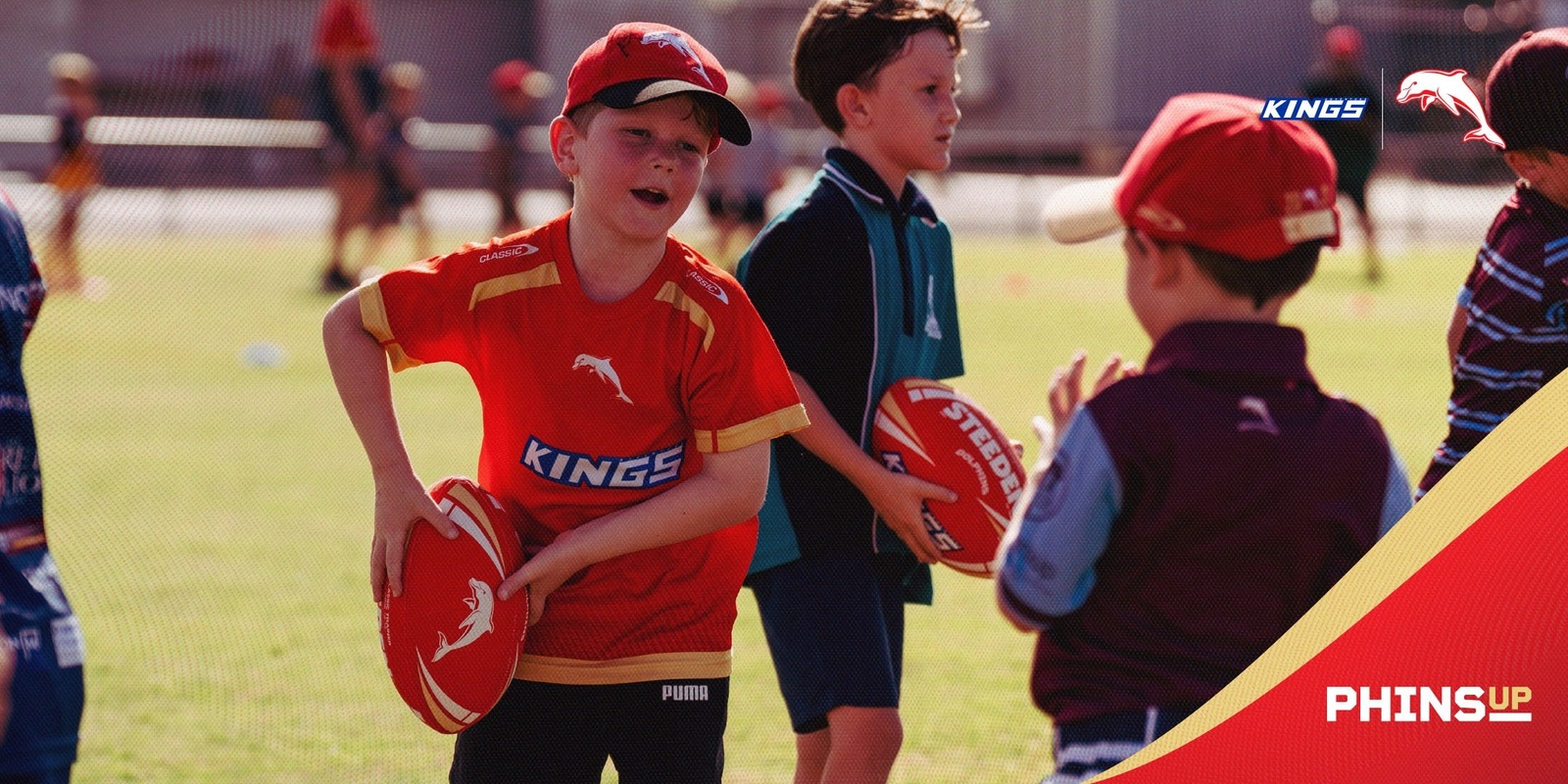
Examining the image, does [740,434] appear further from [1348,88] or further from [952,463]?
[1348,88]

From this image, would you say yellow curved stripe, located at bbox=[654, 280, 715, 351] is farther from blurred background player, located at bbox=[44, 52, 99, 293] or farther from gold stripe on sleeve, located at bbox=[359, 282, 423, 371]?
blurred background player, located at bbox=[44, 52, 99, 293]

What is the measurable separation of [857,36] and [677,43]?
0.79 meters

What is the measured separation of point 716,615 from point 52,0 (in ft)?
63.5

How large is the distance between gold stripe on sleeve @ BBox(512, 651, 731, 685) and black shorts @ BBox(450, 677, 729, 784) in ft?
0.05

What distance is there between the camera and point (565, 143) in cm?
334

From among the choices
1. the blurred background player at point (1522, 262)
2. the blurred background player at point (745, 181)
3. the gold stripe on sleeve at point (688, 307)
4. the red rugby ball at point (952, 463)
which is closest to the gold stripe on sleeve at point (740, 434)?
the gold stripe on sleeve at point (688, 307)

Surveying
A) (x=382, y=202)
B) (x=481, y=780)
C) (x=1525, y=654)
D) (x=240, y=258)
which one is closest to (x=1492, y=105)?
(x=1525, y=654)

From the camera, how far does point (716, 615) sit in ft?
10.9

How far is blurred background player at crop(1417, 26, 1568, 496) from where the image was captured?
3391 millimetres

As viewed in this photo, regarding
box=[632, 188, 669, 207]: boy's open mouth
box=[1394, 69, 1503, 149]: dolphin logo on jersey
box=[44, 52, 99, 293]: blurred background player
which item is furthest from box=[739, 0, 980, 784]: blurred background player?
box=[44, 52, 99, 293]: blurred background player

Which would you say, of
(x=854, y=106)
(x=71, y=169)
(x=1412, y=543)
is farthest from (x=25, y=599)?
(x=71, y=169)

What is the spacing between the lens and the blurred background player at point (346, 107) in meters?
13.7

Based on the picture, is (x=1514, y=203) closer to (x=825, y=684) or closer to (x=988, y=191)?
(x=825, y=684)

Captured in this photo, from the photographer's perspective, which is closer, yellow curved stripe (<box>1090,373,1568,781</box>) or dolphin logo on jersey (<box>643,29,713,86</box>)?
yellow curved stripe (<box>1090,373,1568,781</box>)
